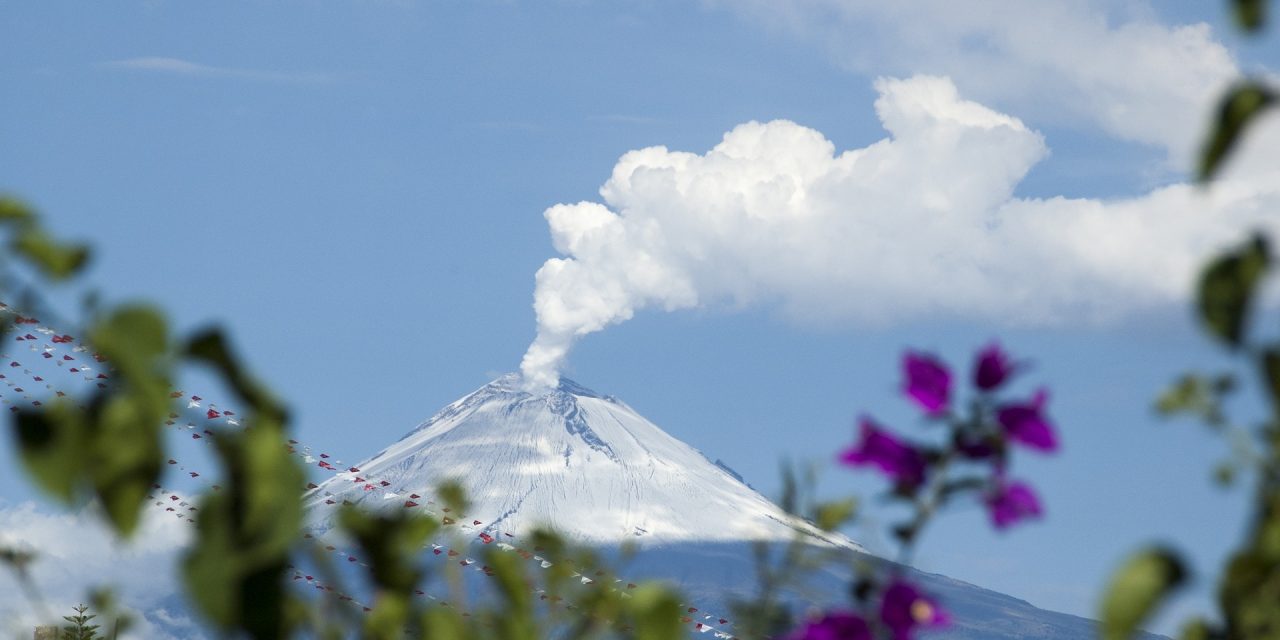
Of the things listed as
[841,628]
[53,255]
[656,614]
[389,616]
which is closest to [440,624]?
[389,616]

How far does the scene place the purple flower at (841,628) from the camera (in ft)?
5.41

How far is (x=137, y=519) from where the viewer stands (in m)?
0.98

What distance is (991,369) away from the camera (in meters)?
1.65

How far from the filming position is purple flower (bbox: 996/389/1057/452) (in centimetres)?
163

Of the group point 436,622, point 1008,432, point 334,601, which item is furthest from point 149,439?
point 1008,432

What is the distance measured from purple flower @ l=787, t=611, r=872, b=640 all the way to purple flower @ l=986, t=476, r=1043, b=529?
21 cm

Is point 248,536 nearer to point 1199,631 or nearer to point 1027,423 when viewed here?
point 1027,423

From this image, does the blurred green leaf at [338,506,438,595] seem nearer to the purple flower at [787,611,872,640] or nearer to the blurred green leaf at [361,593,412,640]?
the blurred green leaf at [361,593,412,640]

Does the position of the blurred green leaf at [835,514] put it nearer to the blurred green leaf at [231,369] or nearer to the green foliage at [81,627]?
the blurred green leaf at [231,369]

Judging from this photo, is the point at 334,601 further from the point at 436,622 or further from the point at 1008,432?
the point at 1008,432

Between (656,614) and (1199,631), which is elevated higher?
(1199,631)

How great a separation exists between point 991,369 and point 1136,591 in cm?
59

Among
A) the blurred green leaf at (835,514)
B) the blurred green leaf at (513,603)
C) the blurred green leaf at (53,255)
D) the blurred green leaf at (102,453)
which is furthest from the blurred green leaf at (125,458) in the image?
the blurred green leaf at (835,514)

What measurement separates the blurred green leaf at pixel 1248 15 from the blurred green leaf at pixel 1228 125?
0.25 feet
